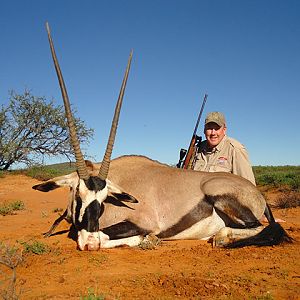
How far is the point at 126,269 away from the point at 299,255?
5.75 feet

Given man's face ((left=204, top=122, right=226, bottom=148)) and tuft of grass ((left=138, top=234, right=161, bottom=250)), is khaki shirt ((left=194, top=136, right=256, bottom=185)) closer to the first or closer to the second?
man's face ((left=204, top=122, right=226, bottom=148))

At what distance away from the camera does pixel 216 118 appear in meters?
6.52

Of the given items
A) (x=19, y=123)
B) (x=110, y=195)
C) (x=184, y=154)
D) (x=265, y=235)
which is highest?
(x=19, y=123)

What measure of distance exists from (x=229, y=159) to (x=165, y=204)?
1.88m

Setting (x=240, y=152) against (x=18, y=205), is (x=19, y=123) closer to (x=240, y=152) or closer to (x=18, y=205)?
(x=18, y=205)

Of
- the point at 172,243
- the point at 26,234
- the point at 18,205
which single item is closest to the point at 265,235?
the point at 172,243

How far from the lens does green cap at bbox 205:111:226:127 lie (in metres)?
6.50

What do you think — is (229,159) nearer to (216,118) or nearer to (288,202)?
(216,118)

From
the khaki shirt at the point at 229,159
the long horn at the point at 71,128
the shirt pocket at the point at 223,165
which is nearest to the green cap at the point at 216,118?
the khaki shirt at the point at 229,159

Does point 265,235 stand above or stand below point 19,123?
below

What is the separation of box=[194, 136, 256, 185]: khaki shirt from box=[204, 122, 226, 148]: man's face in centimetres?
8

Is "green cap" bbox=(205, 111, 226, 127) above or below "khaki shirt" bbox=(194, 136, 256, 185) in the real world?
above

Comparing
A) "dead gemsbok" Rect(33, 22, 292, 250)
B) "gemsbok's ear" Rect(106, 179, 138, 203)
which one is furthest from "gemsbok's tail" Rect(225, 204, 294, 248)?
"gemsbok's ear" Rect(106, 179, 138, 203)

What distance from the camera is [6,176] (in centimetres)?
1509
